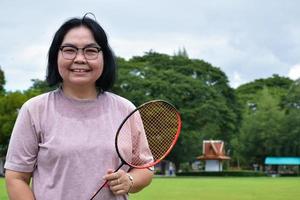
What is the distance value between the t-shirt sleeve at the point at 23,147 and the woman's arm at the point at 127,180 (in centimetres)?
41

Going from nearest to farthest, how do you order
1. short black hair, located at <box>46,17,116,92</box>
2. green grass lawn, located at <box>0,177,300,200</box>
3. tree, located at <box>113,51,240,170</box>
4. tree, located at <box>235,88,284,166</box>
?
short black hair, located at <box>46,17,116,92</box> < green grass lawn, located at <box>0,177,300,200</box> < tree, located at <box>113,51,240,170</box> < tree, located at <box>235,88,284,166</box>

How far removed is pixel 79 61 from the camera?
10.2 feet

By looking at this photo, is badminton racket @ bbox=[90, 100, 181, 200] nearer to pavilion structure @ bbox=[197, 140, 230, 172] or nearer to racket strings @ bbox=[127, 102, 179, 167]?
racket strings @ bbox=[127, 102, 179, 167]

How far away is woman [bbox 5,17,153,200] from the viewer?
301 centimetres

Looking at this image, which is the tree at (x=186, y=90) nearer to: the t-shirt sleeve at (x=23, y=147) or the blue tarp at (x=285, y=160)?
the blue tarp at (x=285, y=160)

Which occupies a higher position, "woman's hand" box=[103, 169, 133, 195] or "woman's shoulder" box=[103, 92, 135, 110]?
"woman's shoulder" box=[103, 92, 135, 110]

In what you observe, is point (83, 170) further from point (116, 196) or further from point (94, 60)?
point (94, 60)

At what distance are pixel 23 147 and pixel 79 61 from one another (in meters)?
0.53

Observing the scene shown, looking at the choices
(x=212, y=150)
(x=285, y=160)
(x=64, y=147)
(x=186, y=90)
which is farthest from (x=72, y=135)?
(x=285, y=160)

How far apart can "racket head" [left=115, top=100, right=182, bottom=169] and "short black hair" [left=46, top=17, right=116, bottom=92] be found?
0.25m

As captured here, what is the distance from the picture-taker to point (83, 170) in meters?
3.01

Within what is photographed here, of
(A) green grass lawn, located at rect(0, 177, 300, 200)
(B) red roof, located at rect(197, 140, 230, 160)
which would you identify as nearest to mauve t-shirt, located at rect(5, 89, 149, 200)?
(A) green grass lawn, located at rect(0, 177, 300, 200)

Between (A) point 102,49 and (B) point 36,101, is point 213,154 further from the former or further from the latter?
(B) point 36,101

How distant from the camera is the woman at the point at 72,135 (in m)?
3.01
